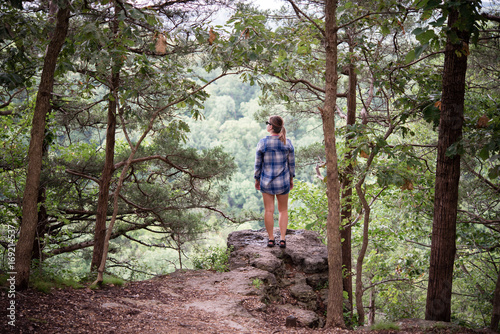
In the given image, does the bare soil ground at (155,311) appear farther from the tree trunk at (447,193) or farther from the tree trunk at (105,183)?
the tree trunk at (105,183)

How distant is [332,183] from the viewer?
3900 mm

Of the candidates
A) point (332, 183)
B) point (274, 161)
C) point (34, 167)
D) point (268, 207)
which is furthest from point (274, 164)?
point (34, 167)

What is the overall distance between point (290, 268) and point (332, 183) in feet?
7.48

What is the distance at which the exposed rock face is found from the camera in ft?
16.4

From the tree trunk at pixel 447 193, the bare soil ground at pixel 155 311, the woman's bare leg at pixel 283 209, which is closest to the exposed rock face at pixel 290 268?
the bare soil ground at pixel 155 311

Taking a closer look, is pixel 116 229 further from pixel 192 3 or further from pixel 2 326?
pixel 2 326

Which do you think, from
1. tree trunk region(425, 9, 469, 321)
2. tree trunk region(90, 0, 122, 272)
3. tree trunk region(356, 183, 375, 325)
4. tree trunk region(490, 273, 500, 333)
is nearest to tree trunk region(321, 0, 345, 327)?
tree trunk region(356, 183, 375, 325)

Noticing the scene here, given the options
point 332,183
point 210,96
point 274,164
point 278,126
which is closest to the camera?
point 332,183

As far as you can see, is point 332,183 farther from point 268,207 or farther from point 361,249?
point 268,207

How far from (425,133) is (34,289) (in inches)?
543

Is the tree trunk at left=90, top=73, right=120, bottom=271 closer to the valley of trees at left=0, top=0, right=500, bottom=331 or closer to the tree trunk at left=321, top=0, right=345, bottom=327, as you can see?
the valley of trees at left=0, top=0, right=500, bottom=331

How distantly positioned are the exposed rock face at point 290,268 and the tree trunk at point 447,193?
1.42 meters

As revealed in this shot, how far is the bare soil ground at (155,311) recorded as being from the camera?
271 cm

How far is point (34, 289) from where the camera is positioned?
3.17 m
